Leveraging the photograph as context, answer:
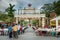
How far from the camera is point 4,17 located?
85188 mm

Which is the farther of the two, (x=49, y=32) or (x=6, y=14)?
(x=6, y=14)

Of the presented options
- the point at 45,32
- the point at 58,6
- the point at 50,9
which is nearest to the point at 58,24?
the point at 45,32

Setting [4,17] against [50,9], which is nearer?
[50,9]

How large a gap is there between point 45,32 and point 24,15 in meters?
26.7

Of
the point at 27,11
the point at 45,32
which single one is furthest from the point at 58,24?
the point at 27,11

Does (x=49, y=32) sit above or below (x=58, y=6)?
below

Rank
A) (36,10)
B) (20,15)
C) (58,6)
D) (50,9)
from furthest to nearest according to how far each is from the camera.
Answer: (50,9)
(58,6)
(36,10)
(20,15)

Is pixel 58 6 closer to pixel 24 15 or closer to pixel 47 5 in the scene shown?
pixel 47 5

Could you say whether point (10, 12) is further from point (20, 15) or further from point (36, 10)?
point (20, 15)

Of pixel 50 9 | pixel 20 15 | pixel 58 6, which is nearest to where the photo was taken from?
pixel 20 15

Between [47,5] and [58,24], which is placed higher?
[47,5]

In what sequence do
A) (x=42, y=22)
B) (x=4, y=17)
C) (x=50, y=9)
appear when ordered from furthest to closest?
(x=4, y=17)
(x=50, y=9)
(x=42, y=22)

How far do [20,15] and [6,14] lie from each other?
3415 cm

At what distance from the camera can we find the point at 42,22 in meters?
60.9
